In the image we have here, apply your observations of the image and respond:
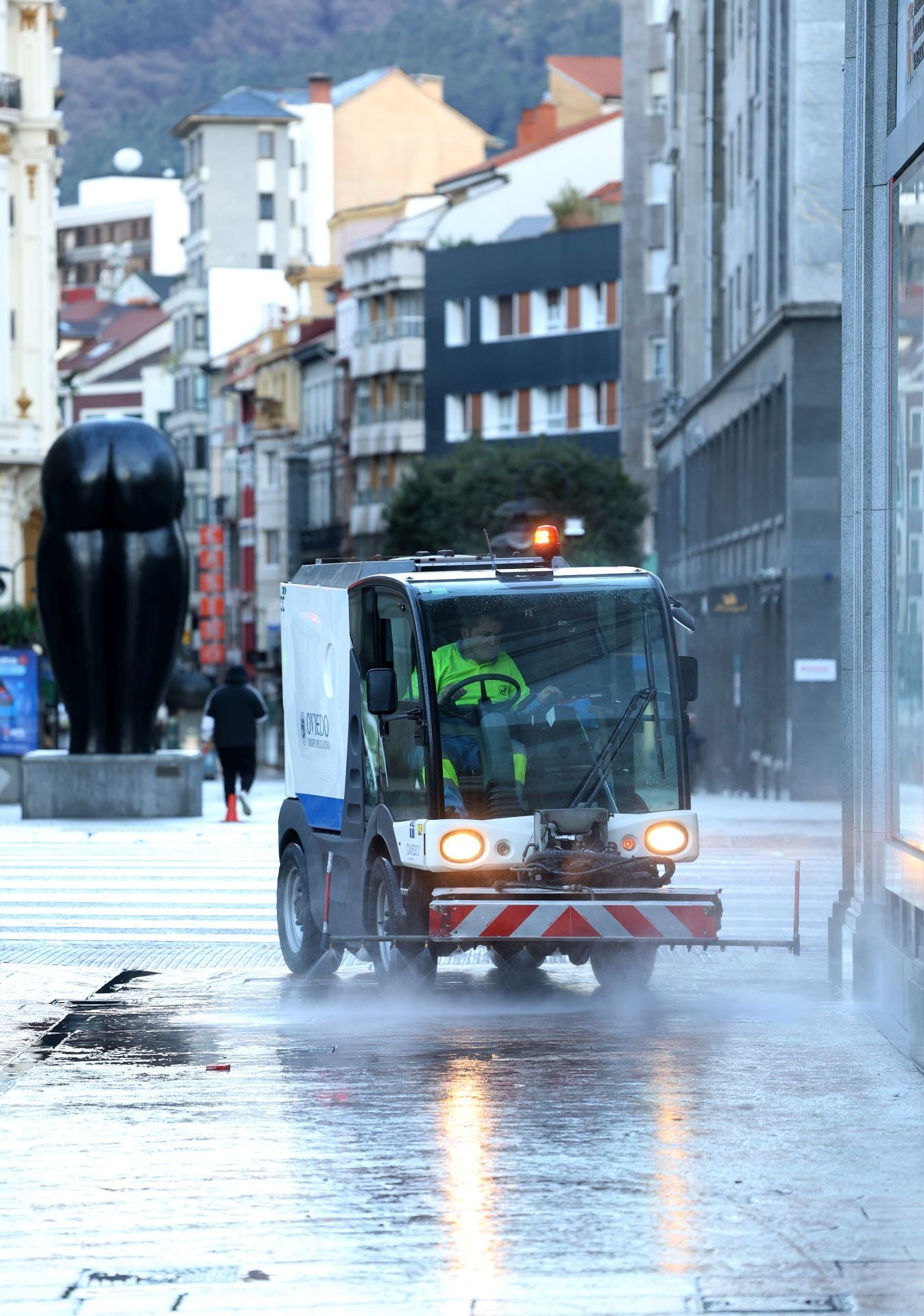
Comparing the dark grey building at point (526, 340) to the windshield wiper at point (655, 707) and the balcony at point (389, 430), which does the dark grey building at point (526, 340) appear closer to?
the balcony at point (389, 430)

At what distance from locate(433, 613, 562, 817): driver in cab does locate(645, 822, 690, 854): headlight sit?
755 millimetres

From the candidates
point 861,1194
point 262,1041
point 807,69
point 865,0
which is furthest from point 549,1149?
point 807,69

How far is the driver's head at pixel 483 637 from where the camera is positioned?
49.2 feet

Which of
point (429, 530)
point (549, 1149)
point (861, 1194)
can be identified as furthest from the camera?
point (429, 530)

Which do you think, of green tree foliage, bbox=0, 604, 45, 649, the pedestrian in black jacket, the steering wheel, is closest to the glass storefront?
the steering wheel

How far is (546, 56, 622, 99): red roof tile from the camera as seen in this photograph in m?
109

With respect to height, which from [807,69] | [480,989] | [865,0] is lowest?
[480,989]

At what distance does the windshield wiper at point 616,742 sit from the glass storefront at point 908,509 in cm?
137

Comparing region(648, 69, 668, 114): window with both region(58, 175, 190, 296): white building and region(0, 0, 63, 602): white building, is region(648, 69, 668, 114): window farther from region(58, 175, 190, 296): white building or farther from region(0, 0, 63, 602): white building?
region(58, 175, 190, 296): white building

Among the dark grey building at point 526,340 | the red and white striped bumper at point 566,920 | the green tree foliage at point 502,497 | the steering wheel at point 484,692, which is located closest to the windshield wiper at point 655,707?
the steering wheel at point 484,692

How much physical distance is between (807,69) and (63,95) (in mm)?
A: 39169

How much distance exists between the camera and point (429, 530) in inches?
3204

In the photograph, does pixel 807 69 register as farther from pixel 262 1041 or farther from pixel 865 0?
pixel 262 1041

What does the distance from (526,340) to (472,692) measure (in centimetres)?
7885
